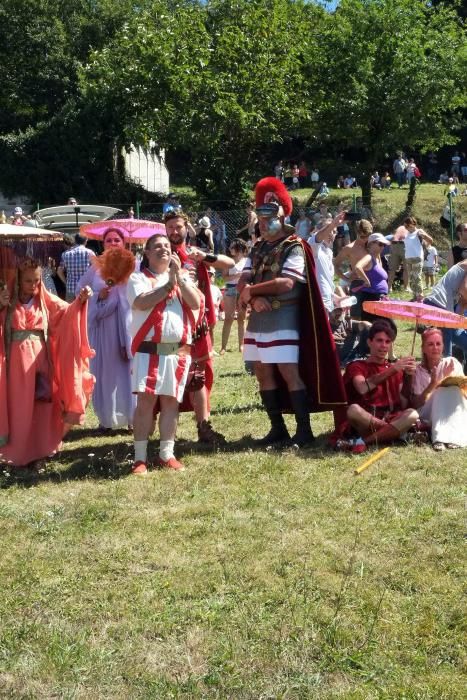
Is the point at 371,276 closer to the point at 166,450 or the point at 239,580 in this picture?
the point at 166,450

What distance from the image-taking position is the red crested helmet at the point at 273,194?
23.6 ft

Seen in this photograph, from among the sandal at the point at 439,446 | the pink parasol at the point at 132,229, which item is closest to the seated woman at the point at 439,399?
the sandal at the point at 439,446

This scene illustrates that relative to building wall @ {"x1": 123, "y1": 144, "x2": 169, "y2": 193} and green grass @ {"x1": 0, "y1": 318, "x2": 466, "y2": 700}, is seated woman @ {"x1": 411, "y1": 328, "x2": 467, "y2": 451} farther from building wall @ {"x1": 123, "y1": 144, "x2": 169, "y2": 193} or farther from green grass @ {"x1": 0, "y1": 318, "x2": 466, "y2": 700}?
building wall @ {"x1": 123, "y1": 144, "x2": 169, "y2": 193}

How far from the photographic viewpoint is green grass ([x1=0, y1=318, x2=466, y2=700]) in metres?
3.70

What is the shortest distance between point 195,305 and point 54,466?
162 cm

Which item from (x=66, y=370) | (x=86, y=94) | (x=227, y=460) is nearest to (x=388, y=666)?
(x=227, y=460)

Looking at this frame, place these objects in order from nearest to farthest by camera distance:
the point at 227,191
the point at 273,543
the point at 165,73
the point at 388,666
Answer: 1. the point at 388,666
2. the point at 273,543
3. the point at 165,73
4. the point at 227,191

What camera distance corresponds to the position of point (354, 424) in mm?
7066

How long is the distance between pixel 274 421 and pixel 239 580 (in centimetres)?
290

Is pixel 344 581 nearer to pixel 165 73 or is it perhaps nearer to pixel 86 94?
pixel 165 73

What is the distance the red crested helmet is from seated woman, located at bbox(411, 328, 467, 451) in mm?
1487

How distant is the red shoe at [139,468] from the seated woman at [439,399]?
207cm

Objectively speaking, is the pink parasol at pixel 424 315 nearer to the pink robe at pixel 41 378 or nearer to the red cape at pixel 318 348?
the red cape at pixel 318 348

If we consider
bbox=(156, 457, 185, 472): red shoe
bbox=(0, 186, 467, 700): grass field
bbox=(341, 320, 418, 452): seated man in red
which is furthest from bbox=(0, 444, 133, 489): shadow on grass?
bbox=(341, 320, 418, 452): seated man in red
